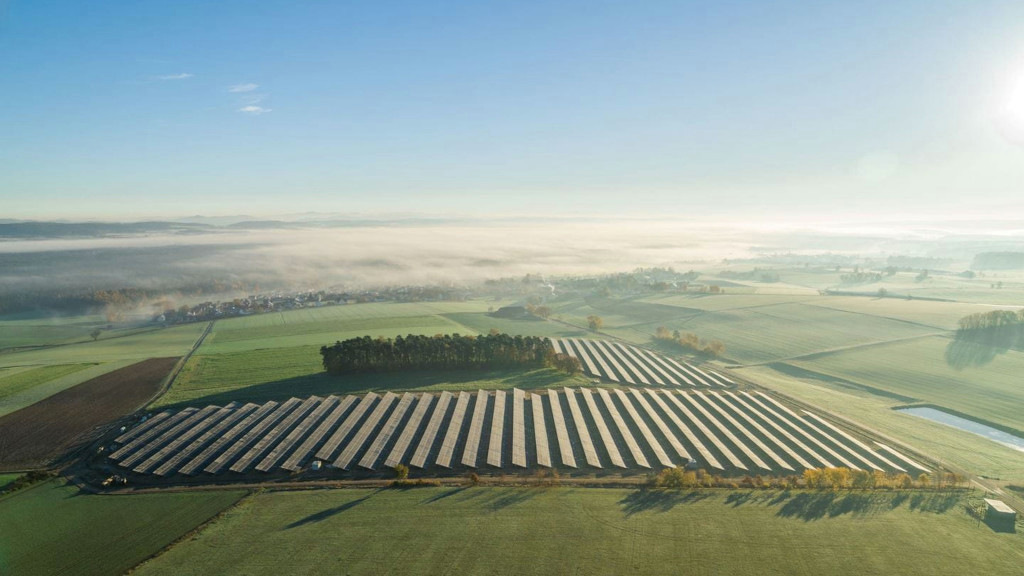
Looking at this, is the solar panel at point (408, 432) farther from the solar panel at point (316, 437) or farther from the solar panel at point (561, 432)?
the solar panel at point (561, 432)

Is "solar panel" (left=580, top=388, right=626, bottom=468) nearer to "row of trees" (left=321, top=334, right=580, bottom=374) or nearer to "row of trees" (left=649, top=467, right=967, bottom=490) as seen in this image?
"row of trees" (left=649, top=467, right=967, bottom=490)

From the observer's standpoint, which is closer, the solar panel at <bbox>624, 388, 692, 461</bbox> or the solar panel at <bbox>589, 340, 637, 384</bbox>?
the solar panel at <bbox>624, 388, 692, 461</bbox>

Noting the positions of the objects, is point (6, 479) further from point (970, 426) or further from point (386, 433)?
point (970, 426)

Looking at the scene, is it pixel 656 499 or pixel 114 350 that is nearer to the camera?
pixel 656 499

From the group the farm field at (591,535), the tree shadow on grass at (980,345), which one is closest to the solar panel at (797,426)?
the farm field at (591,535)

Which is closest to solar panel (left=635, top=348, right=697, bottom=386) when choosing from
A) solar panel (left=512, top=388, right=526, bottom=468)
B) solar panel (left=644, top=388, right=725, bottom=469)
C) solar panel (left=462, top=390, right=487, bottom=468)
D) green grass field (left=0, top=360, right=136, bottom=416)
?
solar panel (left=644, top=388, right=725, bottom=469)

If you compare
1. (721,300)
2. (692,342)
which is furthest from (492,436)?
(721,300)
